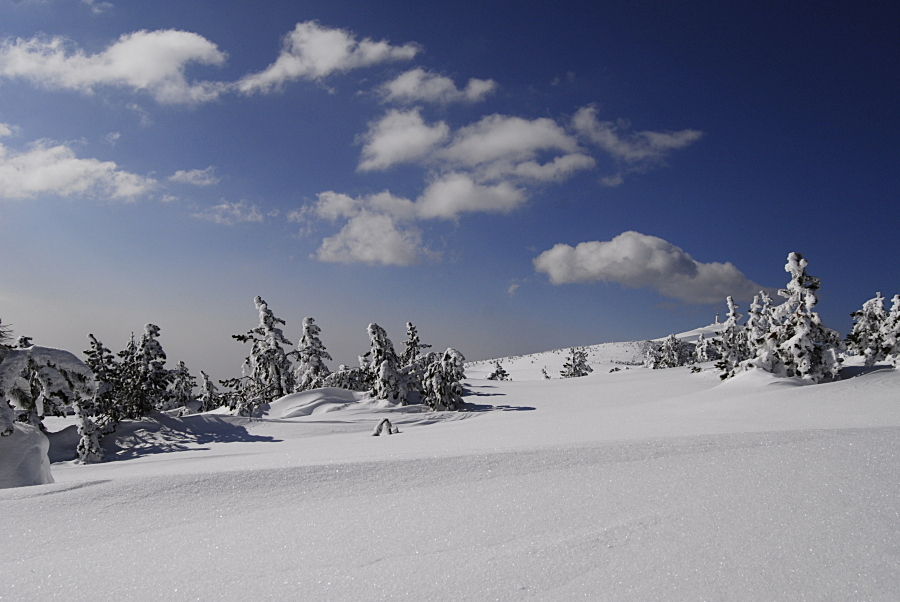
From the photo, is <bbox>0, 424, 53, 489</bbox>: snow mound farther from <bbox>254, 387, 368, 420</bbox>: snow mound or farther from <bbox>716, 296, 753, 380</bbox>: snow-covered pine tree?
<bbox>716, 296, 753, 380</bbox>: snow-covered pine tree

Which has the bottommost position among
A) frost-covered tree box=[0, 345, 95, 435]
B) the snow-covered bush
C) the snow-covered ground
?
the snow-covered bush

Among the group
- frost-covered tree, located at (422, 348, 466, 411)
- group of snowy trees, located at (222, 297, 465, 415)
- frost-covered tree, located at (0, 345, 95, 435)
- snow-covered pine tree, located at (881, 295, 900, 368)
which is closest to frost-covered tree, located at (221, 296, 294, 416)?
group of snowy trees, located at (222, 297, 465, 415)

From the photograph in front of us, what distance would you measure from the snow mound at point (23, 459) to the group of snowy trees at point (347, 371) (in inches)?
586

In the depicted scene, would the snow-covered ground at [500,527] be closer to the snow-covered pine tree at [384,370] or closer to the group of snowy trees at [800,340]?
the group of snowy trees at [800,340]

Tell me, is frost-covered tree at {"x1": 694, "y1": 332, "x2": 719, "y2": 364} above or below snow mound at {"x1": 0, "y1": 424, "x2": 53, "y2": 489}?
below

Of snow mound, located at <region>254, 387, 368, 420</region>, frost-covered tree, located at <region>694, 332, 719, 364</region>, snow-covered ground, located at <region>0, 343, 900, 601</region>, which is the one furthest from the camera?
frost-covered tree, located at <region>694, 332, 719, 364</region>

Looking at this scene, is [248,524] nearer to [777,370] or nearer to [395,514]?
[395,514]

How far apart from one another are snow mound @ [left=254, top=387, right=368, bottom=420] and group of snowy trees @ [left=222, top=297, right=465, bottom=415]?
98 cm

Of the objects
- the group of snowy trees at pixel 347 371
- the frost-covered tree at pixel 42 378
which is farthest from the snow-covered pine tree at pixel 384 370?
the frost-covered tree at pixel 42 378

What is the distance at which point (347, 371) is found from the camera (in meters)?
35.4

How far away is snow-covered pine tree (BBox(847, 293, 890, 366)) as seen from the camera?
22.9 metres

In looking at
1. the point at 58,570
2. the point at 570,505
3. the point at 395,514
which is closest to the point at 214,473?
the point at 58,570

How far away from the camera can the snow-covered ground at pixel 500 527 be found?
2322 millimetres

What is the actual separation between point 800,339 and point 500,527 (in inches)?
634
